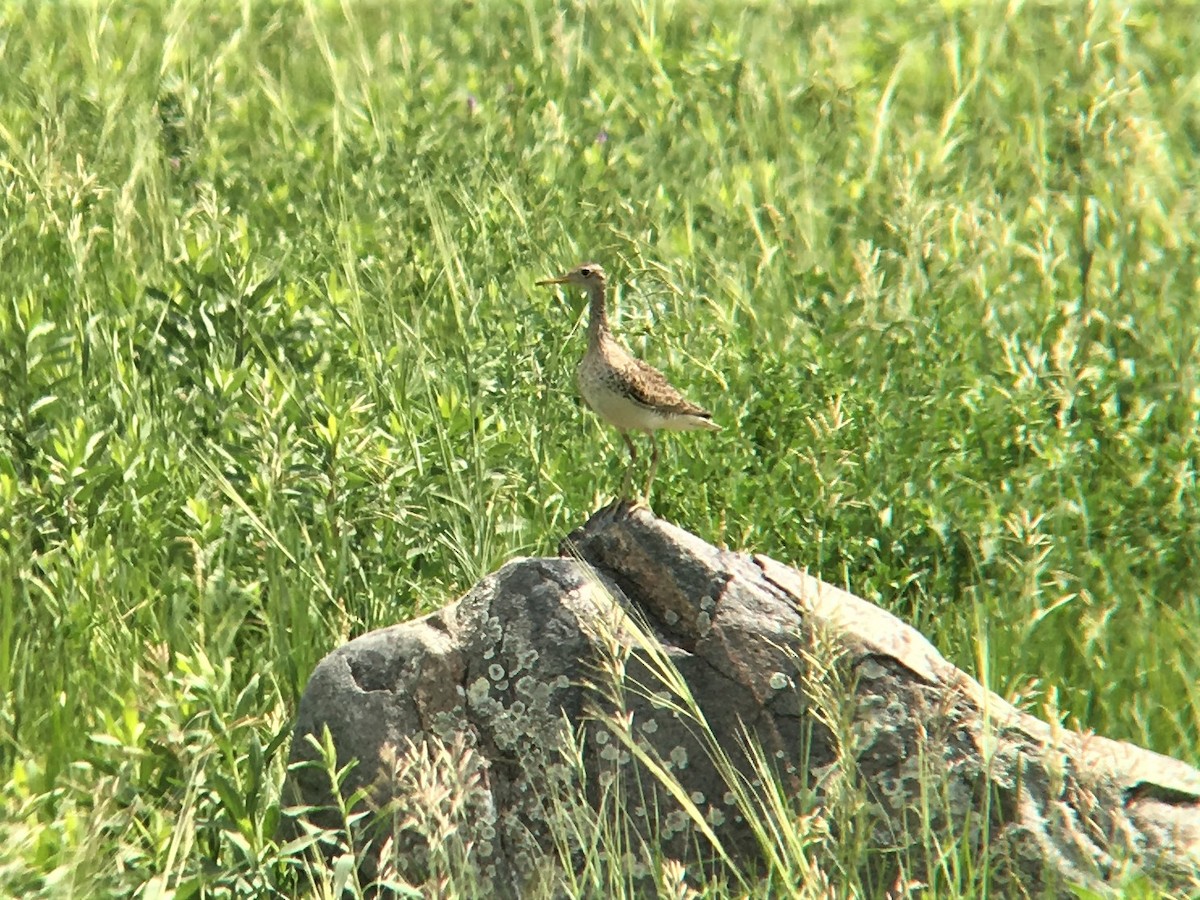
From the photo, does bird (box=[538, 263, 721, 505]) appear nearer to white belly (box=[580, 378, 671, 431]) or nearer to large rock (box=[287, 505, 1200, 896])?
white belly (box=[580, 378, 671, 431])

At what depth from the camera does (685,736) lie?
379 centimetres

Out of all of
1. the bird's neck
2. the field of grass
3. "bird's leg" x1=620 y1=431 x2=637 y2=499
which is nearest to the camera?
the field of grass

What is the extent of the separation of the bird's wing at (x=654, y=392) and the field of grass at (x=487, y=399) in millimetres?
343

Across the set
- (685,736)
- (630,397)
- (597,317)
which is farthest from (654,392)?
(685,736)

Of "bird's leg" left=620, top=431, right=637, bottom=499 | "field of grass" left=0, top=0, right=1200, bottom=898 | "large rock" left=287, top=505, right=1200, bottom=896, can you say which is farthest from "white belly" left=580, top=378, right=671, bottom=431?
"large rock" left=287, top=505, right=1200, bottom=896

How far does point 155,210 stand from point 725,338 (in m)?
2.40

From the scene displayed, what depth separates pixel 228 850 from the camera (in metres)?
3.58

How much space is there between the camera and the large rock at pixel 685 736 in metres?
3.56

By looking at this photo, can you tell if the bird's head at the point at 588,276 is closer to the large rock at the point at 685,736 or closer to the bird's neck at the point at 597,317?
the bird's neck at the point at 597,317

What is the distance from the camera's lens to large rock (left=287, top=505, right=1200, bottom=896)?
11.7 ft

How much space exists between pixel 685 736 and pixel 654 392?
4.65 ft

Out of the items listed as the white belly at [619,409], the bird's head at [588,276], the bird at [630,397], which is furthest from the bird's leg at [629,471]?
the bird's head at [588,276]

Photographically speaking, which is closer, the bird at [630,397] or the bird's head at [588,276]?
the bird at [630,397]

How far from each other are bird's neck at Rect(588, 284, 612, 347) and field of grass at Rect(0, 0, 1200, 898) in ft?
0.45
